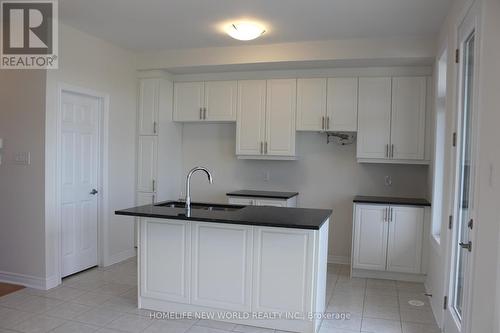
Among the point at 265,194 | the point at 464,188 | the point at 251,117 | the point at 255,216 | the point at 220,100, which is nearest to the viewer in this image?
the point at 464,188

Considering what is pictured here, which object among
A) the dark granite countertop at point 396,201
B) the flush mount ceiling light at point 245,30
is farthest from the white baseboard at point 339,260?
the flush mount ceiling light at point 245,30

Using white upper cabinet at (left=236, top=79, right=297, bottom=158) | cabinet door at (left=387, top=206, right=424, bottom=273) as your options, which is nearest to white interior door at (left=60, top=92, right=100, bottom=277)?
white upper cabinet at (left=236, top=79, right=297, bottom=158)

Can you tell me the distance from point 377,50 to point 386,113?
754mm

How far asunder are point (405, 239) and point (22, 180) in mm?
4187

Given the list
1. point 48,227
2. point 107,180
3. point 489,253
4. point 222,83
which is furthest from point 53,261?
point 489,253

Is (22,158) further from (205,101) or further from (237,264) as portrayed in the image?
(237,264)

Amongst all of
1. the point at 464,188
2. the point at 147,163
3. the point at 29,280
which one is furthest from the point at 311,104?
the point at 29,280

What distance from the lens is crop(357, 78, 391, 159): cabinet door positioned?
15.2 ft

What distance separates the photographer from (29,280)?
13.1 ft

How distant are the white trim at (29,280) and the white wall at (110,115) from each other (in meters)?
0.07

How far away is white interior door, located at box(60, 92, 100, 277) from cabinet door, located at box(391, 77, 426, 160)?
3564mm

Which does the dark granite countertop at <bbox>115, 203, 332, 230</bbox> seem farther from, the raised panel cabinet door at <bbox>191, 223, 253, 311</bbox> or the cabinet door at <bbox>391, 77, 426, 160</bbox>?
the cabinet door at <bbox>391, 77, 426, 160</bbox>

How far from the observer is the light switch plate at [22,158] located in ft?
13.0

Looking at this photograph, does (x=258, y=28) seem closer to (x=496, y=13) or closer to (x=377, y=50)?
(x=377, y=50)
